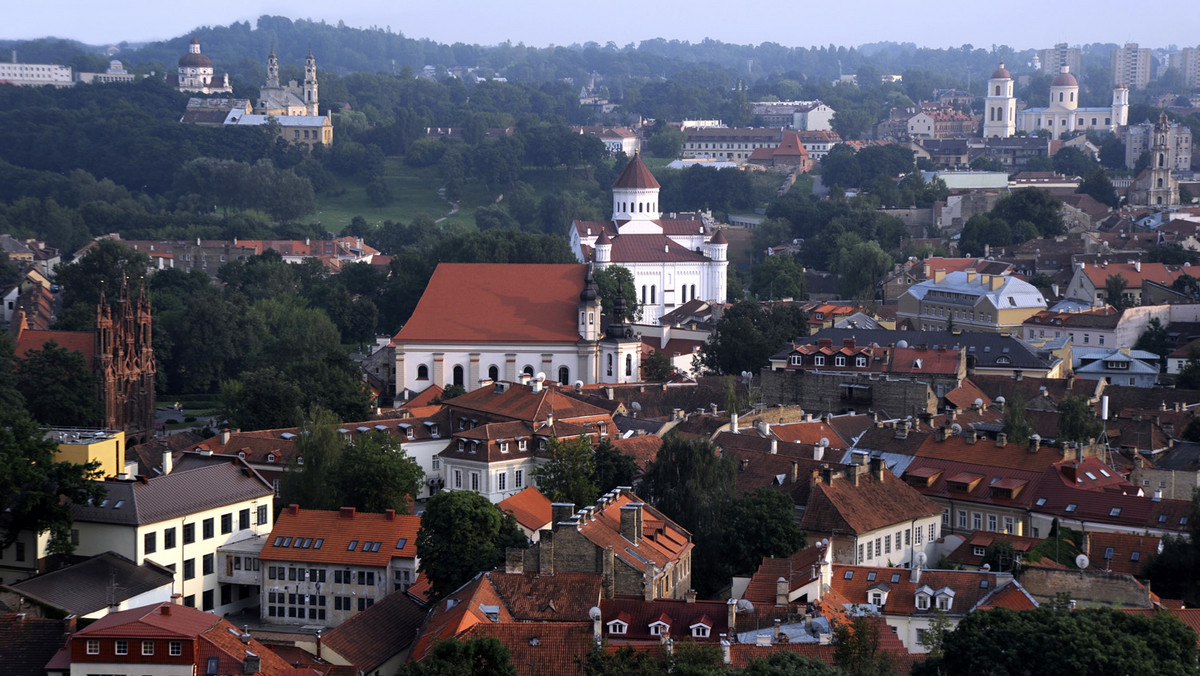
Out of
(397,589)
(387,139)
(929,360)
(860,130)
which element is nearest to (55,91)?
(387,139)

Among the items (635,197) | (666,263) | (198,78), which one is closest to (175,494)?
(666,263)

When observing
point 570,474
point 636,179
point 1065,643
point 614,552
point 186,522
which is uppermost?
point 636,179

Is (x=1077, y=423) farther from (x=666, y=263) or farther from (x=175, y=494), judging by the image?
(x=666, y=263)

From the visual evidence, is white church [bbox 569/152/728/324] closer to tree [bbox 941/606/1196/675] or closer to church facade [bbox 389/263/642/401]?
church facade [bbox 389/263/642/401]

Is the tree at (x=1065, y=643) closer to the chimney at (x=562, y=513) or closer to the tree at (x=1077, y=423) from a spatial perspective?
the chimney at (x=562, y=513)

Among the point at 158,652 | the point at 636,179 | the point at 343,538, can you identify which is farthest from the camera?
the point at 636,179

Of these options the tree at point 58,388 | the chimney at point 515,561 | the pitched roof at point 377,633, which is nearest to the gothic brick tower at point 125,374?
the tree at point 58,388

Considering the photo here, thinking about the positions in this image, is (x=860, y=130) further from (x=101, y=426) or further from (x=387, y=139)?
(x=101, y=426)
